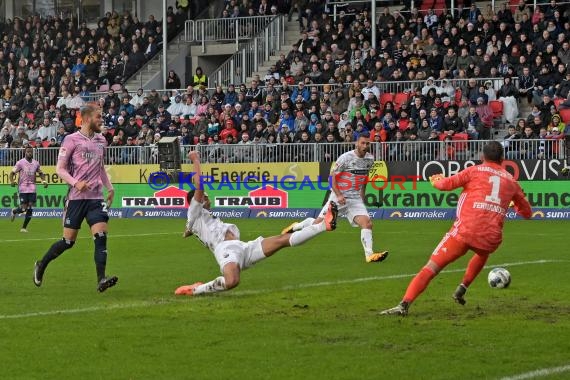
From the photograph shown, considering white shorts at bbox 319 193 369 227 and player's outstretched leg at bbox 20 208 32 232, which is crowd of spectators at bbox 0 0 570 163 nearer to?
player's outstretched leg at bbox 20 208 32 232

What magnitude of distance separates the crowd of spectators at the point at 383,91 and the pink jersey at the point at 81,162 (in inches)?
783

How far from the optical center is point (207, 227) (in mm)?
13367

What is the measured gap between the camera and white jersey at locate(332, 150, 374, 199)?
1930 cm

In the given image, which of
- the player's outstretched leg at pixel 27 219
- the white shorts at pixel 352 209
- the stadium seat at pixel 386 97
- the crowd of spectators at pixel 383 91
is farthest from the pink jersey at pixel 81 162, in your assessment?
the stadium seat at pixel 386 97

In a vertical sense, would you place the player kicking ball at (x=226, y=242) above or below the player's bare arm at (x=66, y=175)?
below

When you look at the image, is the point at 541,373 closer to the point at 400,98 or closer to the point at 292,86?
the point at 400,98

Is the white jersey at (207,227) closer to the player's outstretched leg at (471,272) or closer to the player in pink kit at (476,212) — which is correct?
the player in pink kit at (476,212)

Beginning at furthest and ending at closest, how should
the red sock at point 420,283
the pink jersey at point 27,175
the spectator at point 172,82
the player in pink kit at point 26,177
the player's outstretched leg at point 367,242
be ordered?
the spectator at point 172,82
the pink jersey at point 27,175
the player in pink kit at point 26,177
the player's outstretched leg at point 367,242
the red sock at point 420,283

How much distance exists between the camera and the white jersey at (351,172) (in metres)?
19.3

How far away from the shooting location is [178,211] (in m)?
35.5

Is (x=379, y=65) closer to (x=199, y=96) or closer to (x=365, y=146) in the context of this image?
(x=199, y=96)

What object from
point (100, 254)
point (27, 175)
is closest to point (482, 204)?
point (100, 254)

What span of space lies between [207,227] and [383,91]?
24.2 metres

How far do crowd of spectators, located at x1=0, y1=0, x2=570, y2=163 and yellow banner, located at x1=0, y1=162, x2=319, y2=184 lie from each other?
36 cm
